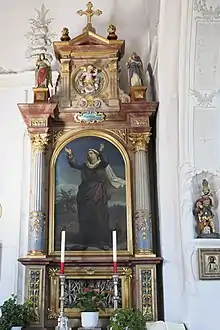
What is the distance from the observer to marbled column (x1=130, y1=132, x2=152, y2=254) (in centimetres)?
663

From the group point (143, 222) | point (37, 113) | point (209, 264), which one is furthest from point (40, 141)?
point (209, 264)

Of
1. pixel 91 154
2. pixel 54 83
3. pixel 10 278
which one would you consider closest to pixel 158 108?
pixel 91 154

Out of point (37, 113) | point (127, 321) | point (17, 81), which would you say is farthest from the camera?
point (17, 81)

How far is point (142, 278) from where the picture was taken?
6492 millimetres

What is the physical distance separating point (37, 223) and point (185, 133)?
2.17 m

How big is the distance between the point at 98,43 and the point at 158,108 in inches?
52.5

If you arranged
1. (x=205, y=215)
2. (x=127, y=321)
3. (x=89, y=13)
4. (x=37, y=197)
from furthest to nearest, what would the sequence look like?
(x=89, y=13), (x=37, y=197), (x=205, y=215), (x=127, y=321)

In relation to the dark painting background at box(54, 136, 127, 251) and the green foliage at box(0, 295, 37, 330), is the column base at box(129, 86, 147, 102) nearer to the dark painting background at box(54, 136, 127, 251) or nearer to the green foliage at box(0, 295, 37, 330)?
the dark painting background at box(54, 136, 127, 251)

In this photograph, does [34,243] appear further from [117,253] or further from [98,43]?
[98,43]

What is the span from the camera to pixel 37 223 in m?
6.68

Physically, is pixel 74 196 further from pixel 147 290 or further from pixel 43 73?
pixel 43 73

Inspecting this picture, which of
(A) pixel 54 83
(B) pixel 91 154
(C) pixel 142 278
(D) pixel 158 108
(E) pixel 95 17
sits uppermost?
(E) pixel 95 17

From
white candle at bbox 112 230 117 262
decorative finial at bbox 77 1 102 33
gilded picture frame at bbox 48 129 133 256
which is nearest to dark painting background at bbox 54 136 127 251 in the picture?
gilded picture frame at bbox 48 129 133 256

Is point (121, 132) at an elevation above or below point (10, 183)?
above
